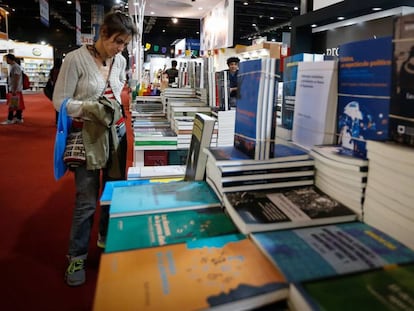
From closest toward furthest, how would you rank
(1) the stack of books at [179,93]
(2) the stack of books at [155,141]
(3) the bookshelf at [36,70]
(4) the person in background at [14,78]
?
(2) the stack of books at [155,141]
(1) the stack of books at [179,93]
(4) the person in background at [14,78]
(3) the bookshelf at [36,70]

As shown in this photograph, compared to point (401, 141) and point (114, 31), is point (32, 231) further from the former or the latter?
point (401, 141)

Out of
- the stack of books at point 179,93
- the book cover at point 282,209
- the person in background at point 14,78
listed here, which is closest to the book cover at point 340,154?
the book cover at point 282,209

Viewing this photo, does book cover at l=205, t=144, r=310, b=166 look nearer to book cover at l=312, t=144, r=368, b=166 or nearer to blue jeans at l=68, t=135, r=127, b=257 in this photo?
book cover at l=312, t=144, r=368, b=166

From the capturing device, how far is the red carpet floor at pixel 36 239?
2.07 metres

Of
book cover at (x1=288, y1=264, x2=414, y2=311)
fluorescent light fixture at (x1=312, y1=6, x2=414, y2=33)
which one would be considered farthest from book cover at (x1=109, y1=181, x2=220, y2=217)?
fluorescent light fixture at (x1=312, y1=6, x2=414, y2=33)

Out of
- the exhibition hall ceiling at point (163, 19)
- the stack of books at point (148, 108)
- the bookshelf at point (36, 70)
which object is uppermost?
the exhibition hall ceiling at point (163, 19)

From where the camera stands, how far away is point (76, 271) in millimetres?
2129

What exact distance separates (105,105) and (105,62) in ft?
1.00

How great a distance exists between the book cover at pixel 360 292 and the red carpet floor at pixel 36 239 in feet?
5.39

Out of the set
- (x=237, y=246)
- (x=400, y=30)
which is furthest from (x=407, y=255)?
(x=400, y=30)

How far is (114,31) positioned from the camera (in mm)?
1803

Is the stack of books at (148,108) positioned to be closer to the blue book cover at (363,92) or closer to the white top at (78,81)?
the white top at (78,81)

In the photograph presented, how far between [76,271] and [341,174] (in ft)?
5.60

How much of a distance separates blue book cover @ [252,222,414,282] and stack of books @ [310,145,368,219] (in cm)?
8
